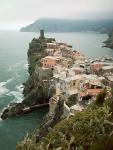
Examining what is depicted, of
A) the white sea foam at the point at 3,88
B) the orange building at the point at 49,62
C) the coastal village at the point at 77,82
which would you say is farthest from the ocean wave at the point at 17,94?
the orange building at the point at 49,62

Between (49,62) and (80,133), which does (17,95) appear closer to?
(49,62)

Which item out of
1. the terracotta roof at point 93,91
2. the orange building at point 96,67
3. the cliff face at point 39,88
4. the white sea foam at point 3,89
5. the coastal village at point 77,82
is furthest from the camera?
the white sea foam at point 3,89

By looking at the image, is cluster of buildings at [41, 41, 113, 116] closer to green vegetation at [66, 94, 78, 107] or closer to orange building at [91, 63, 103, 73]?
orange building at [91, 63, 103, 73]

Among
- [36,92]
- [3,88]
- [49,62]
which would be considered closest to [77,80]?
[36,92]

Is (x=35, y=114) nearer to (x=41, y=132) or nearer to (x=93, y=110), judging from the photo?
(x=41, y=132)

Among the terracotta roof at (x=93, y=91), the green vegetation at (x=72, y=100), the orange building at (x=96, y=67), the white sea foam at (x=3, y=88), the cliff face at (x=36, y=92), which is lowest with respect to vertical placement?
the white sea foam at (x=3, y=88)

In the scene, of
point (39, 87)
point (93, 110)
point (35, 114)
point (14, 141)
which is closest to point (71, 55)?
point (39, 87)

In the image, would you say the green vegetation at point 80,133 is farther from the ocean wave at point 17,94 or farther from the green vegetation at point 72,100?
the ocean wave at point 17,94

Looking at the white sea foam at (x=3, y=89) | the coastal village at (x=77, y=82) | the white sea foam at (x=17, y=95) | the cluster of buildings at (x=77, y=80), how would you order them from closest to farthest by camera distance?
the coastal village at (x=77, y=82) < the cluster of buildings at (x=77, y=80) < the white sea foam at (x=17, y=95) < the white sea foam at (x=3, y=89)

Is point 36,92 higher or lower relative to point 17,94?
higher
